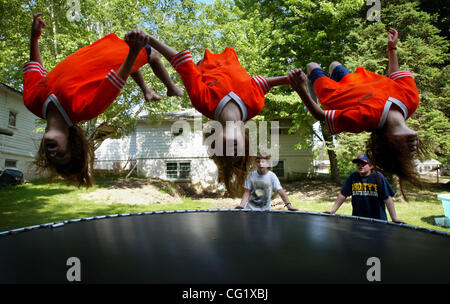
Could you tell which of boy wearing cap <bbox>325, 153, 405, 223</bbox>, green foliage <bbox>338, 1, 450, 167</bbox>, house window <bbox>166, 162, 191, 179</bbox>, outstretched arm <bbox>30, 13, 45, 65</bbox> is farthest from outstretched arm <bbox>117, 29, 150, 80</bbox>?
house window <bbox>166, 162, 191, 179</bbox>

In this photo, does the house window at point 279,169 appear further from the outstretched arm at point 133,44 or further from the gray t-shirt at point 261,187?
the outstretched arm at point 133,44

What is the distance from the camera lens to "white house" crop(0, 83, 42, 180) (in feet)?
37.4

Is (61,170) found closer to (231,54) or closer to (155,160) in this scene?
(231,54)

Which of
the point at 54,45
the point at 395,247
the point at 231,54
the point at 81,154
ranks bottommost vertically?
the point at 395,247

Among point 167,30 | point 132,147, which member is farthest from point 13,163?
point 167,30

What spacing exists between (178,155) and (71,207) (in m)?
6.76

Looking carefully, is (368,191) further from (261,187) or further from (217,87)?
(217,87)

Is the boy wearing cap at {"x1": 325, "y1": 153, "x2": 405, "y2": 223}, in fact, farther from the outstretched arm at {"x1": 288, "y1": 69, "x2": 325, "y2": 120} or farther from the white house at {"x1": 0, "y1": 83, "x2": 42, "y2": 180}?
the white house at {"x1": 0, "y1": 83, "x2": 42, "y2": 180}

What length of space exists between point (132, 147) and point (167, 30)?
7.07 metres

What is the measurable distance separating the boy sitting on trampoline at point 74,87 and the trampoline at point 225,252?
69 cm

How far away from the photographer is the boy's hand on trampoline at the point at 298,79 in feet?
6.47

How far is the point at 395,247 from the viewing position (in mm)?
1998

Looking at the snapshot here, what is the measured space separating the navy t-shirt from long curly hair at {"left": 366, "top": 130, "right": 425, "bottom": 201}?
101 centimetres

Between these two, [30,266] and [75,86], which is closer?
[30,266]
